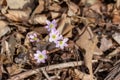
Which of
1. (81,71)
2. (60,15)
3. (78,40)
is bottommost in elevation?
(81,71)

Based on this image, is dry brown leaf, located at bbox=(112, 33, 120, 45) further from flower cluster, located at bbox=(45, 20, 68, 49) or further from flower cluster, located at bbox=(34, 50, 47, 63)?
flower cluster, located at bbox=(34, 50, 47, 63)

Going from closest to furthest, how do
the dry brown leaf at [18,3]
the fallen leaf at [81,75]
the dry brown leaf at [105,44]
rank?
the fallen leaf at [81,75]
the dry brown leaf at [105,44]
the dry brown leaf at [18,3]

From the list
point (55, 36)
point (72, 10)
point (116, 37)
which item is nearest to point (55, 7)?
point (72, 10)

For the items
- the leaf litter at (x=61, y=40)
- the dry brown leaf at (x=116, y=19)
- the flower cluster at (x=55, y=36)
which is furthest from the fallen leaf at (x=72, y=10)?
→ the dry brown leaf at (x=116, y=19)

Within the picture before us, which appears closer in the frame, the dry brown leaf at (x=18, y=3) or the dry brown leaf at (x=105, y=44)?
the dry brown leaf at (x=105, y=44)

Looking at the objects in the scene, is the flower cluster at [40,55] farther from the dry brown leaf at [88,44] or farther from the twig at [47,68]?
the dry brown leaf at [88,44]

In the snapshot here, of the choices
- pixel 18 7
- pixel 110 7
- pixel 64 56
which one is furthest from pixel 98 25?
pixel 18 7

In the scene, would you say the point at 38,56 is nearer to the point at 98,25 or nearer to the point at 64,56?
the point at 64,56
